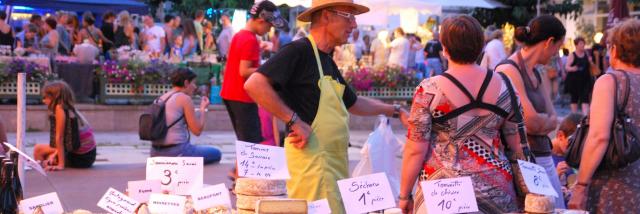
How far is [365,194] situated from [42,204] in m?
1.11

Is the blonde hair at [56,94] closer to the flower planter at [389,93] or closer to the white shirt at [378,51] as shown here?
the flower planter at [389,93]

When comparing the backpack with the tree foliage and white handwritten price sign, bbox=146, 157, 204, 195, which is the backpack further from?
the tree foliage

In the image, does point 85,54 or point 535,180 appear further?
point 85,54

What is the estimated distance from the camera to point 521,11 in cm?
2945

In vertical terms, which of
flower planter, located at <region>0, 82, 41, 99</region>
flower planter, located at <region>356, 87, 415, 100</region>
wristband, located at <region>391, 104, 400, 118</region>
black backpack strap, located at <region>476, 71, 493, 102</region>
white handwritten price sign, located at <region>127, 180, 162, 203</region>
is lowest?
flower planter, located at <region>356, 87, 415, 100</region>

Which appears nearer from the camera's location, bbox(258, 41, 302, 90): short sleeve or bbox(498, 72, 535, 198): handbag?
bbox(498, 72, 535, 198): handbag

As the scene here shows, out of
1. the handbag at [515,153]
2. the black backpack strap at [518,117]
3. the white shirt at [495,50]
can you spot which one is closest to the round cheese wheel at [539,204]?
the handbag at [515,153]

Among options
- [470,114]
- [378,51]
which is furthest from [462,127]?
[378,51]

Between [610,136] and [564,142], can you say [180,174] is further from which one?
[564,142]

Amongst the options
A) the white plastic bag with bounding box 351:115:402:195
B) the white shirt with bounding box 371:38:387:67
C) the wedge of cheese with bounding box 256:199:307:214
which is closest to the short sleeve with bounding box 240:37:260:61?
the white plastic bag with bounding box 351:115:402:195

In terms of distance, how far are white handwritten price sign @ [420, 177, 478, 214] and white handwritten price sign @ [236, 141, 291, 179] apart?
525 mm

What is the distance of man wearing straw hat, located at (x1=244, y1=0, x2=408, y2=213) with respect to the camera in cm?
499

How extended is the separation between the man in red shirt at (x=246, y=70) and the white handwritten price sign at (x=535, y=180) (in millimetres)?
4457

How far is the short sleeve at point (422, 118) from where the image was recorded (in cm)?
423
